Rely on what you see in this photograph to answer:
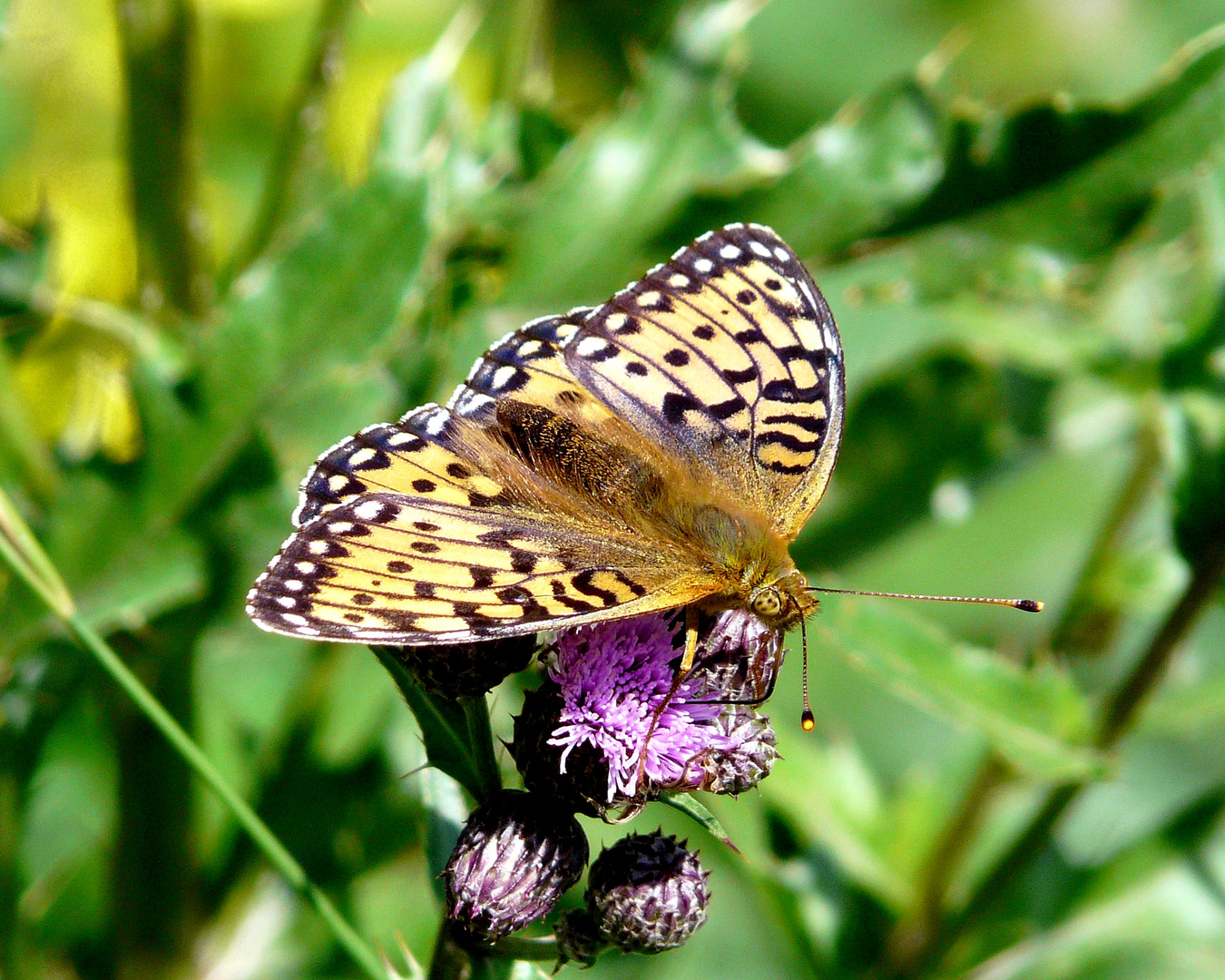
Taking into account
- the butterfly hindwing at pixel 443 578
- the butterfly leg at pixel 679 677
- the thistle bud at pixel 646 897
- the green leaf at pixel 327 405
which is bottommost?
the thistle bud at pixel 646 897

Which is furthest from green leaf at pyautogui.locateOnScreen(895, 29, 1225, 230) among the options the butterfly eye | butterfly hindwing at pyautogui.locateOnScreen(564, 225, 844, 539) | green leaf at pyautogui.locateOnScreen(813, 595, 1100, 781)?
the butterfly eye

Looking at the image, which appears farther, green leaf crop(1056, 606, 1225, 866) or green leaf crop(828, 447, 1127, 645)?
green leaf crop(828, 447, 1127, 645)

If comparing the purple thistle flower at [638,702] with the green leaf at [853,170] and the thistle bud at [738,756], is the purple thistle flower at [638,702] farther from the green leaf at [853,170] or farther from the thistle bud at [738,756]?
the green leaf at [853,170]

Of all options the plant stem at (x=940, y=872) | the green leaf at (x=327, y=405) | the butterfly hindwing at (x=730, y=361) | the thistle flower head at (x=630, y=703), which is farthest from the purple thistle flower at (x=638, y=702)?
the plant stem at (x=940, y=872)

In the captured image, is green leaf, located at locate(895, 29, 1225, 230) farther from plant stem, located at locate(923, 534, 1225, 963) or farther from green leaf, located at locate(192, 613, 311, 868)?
green leaf, located at locate(192, 613, 311, 868)

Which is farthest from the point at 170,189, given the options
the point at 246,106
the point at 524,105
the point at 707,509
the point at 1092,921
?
the point at 1092,921

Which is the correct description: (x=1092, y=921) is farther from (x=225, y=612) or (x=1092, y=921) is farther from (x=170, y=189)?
(x=170, y=189)
